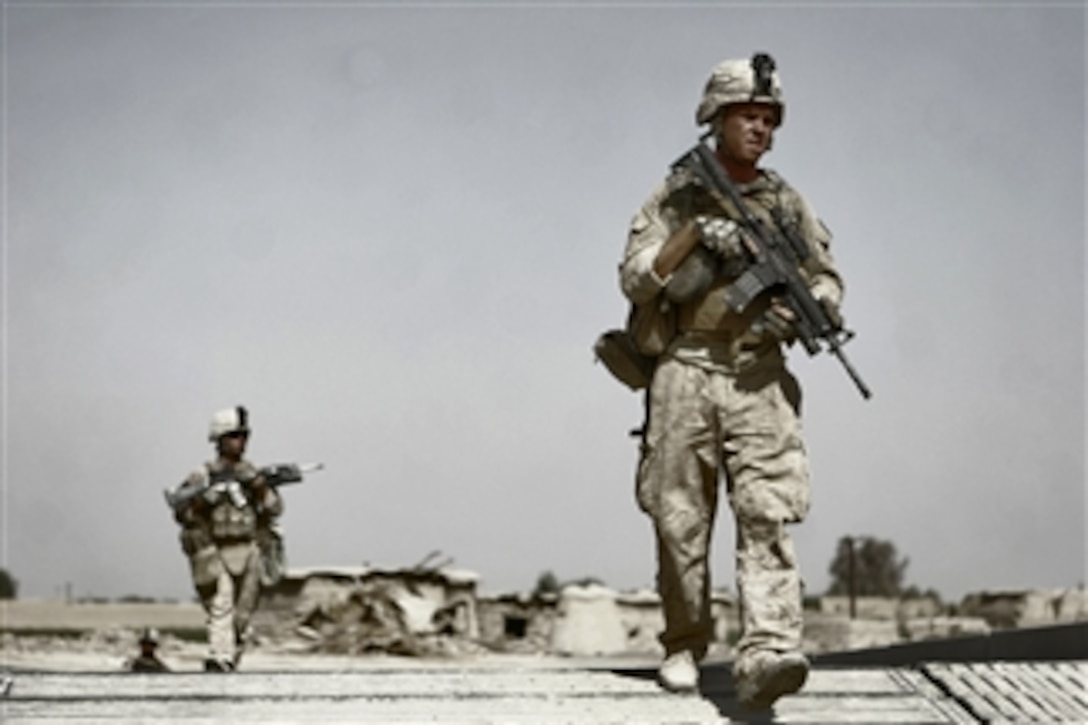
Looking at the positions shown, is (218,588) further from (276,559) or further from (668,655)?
(668,655)

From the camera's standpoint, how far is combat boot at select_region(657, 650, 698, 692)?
21.8 ft

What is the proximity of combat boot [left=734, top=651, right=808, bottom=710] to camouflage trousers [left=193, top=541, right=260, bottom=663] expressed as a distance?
728 centimetres

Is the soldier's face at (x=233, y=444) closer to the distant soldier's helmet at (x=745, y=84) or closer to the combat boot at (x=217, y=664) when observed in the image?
the combat boot at (x=217, y=664)

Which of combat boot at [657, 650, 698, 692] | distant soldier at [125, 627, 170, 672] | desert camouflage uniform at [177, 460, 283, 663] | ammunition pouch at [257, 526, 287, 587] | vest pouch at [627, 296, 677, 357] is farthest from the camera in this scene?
distant soldier at [125, 627, 170, 672]

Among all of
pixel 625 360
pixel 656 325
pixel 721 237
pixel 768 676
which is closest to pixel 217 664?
pixel 625 360

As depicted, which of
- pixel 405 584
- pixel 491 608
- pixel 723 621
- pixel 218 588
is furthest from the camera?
pixel 723 621

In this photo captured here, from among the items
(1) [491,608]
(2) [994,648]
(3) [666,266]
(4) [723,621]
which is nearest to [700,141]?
(3) [666,266]

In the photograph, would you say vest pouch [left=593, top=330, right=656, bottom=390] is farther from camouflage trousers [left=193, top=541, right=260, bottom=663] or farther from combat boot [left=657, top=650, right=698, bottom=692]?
camouflage trousers [left=193, top=541, right=260, bottom=663]

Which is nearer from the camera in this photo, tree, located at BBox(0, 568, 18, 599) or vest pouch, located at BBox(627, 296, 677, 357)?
vest pouch, located at BBox(627, 296, 677, 357)

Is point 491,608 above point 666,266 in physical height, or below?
below

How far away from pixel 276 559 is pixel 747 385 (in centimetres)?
746

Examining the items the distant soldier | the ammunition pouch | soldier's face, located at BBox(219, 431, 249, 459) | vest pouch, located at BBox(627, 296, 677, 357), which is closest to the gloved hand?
vest pouch, located at BBox(627, 296, 677, 357)

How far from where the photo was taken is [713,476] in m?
6.98

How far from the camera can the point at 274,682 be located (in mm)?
6445
